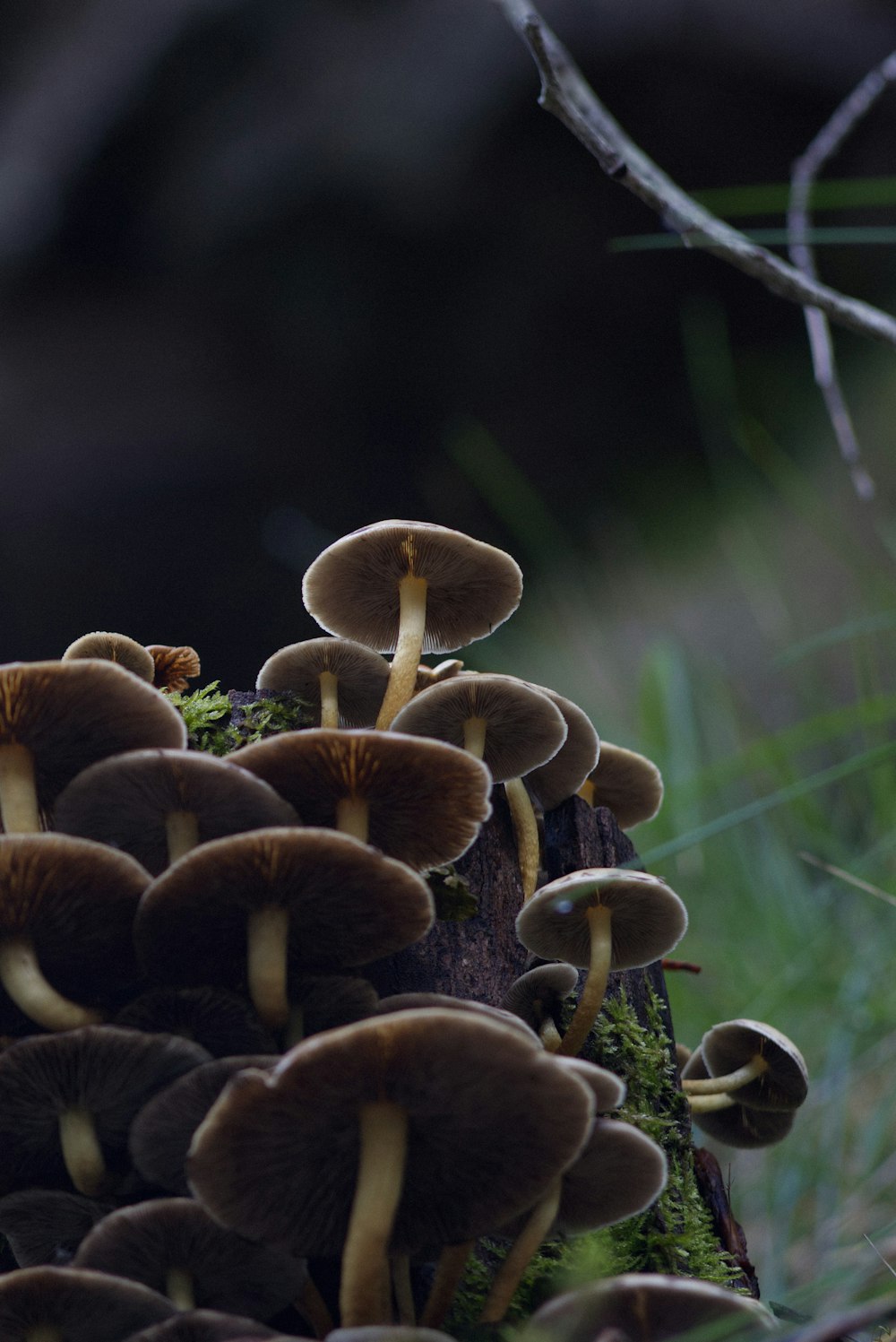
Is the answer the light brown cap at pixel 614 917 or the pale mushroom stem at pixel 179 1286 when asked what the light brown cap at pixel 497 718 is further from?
the pale mushroom stem at pixel 179 1286

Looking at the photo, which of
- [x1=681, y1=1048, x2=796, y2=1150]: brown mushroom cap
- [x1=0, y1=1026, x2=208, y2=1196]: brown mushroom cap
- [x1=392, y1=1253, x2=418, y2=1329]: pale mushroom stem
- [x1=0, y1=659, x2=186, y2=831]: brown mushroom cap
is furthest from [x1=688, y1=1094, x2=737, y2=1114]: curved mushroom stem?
[x1=0, y1=659, x2=186, y2=831]: brown mushroom cap

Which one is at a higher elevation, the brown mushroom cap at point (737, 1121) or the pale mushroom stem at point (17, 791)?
the pale mushroom stem at point (17, 791)

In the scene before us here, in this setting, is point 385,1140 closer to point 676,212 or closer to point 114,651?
point 114,651

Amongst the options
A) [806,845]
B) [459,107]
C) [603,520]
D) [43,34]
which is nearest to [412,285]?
[459,107]

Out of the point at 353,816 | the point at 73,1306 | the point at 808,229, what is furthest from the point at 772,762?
the point at 73,1306

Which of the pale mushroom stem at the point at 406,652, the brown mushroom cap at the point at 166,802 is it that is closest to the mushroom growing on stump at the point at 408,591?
the pale mushroom stem at the point at 406,652

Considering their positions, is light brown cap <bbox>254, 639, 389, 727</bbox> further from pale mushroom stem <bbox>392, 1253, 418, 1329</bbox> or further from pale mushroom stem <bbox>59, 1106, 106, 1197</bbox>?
pale mushroom stem <bbox>392, 1253, 418, 1329</bbox>
